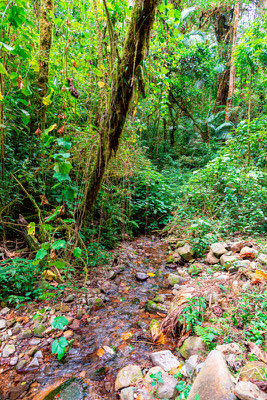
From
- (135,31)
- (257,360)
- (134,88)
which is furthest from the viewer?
(134,88)

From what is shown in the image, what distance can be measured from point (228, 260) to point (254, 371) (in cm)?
167

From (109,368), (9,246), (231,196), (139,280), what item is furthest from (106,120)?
(231,196)

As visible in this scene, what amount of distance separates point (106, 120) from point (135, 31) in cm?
96

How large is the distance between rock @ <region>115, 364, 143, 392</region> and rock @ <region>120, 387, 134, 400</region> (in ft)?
0.14

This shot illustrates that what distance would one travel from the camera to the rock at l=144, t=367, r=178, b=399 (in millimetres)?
1323

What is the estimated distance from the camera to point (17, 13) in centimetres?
146

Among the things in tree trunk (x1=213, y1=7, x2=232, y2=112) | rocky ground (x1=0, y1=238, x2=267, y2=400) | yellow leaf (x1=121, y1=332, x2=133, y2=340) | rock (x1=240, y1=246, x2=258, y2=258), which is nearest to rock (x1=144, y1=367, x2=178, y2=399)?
rocky ground (x1=0, y1=238, x2=267, y2=400)

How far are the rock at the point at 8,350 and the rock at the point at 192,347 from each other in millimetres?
1482

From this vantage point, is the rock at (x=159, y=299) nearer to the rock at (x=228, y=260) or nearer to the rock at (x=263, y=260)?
the rock at (x=228, y=260)

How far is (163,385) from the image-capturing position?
1374 mm

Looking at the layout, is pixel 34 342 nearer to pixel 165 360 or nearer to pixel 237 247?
pixel 165 360

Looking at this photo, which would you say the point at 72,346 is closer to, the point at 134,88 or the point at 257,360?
the point at 257,360

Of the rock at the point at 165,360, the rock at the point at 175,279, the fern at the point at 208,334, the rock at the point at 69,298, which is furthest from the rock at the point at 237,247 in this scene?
the rock at the point at 69,298

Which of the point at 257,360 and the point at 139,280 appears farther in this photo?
the point at 139,280
